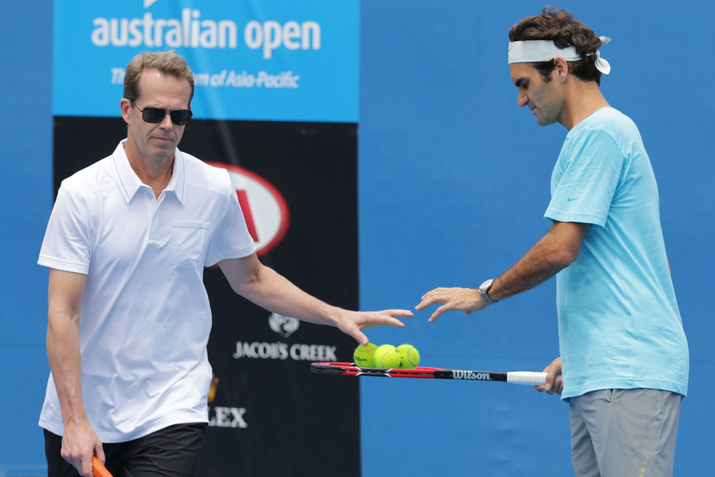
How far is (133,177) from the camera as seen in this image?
2.95 metres

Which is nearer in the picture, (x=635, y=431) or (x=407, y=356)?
(x=635, y=431)

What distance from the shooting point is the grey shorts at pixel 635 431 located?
2.81 m

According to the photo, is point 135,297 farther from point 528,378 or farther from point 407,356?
point 528,378

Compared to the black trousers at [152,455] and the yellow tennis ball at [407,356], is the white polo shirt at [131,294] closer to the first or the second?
the black trousers at [152,455]

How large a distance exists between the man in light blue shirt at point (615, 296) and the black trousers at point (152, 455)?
1.17 metres

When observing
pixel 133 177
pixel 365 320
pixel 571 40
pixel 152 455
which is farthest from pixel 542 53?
pixel 152 455

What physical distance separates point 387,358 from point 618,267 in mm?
1341

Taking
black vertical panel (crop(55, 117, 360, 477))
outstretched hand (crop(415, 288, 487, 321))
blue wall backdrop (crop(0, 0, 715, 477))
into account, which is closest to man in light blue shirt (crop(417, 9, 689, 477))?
outstretched hand (crop(415, 288, 487, 321))

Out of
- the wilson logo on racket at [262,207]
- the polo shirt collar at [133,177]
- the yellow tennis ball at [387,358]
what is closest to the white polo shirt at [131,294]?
the polo shirt collar at [133,177]

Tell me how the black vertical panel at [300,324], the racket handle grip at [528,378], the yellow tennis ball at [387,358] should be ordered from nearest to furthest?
the racket handle grip at [528,378], the yellow tennis ball at [387,358], the black vertical panel at [300,324]

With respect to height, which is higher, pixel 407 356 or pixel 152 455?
pixel 407 356

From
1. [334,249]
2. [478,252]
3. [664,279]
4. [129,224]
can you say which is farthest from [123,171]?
[478,252]

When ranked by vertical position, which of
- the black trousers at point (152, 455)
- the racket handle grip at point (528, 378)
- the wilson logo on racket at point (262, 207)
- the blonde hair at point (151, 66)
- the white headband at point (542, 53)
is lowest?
the black trousers at point (152, 455)

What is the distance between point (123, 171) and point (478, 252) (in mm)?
2427
